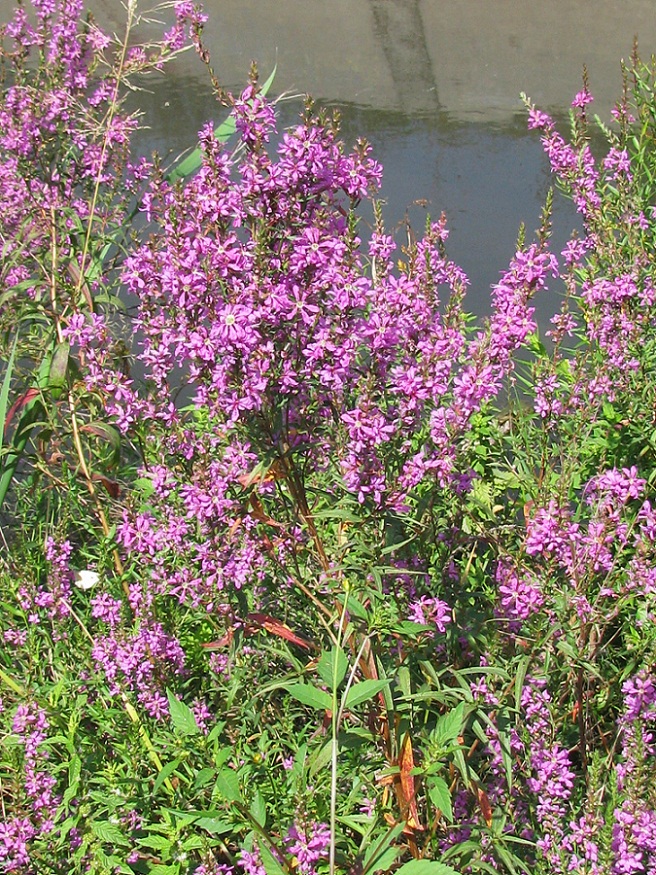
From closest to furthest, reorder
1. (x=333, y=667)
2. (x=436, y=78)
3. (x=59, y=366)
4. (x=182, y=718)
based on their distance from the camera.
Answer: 1. (x=333, y=667)
2. (x=182, y=718)
3. (x=59, y=366)
4. (x=436, y=78)

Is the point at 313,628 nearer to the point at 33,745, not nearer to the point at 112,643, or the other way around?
the point at 112,643

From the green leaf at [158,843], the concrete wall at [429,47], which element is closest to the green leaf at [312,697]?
the green leaf at [158,843]

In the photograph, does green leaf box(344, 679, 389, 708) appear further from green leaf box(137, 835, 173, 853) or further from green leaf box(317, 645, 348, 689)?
green leaf box(137, 835, 173, 853)

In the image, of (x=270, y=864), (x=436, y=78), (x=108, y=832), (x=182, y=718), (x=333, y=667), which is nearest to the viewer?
(x=270, y=864)

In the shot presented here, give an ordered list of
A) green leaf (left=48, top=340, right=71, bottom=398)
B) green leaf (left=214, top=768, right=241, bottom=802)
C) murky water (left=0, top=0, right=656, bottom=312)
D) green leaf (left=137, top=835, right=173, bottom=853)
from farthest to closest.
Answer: murky water (left=0, top=0, right=656, bottom=312), green leaf (left=48, top=340, right=71, bottom=398), green leaf (left=137, top=835, right=173, bottom=853), green leaf (left=214, top=768, right=241, bottom=802)

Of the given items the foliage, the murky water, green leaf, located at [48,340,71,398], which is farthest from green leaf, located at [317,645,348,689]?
the murky water

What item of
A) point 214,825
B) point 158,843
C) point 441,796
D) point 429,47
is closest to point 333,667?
point 441,796

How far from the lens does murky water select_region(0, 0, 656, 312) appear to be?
739cm

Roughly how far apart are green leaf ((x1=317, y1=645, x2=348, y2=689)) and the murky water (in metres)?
4.78

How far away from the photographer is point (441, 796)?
7.06ft

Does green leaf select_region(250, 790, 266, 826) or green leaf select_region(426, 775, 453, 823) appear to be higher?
green leaf select_region(426, 775, 453, 823)

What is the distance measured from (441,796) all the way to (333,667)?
0.35m

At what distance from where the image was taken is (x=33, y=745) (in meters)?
2.72

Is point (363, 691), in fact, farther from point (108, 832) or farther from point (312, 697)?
point (108, 832)
